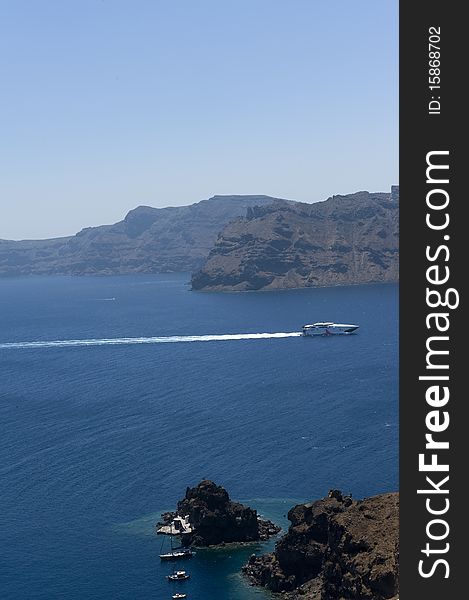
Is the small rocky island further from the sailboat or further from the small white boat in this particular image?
the small white boat

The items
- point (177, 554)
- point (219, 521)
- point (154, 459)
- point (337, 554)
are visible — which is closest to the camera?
point (337, 554)

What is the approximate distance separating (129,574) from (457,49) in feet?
256

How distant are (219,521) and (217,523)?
13.2 inches

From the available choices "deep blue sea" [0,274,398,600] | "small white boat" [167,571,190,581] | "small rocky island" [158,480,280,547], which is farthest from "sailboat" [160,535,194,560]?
"small white boat" [167,571,190,581]

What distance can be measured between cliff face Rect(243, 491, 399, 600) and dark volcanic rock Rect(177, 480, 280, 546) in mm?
6033

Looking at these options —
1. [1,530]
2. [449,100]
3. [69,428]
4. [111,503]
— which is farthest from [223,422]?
[449,100]

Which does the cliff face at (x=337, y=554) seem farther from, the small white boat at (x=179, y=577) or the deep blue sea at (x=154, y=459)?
the small white boat at (x=179, y=577)

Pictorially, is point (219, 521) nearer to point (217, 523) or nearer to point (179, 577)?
point (217, 523)

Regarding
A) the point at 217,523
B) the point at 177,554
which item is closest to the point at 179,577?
the point at 177,554

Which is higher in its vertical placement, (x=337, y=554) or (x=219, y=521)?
(x=337, y=554)

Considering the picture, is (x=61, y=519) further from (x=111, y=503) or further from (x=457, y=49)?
(x=457, y=49)

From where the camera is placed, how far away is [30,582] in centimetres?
8531

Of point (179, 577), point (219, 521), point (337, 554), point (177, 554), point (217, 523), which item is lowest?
point (179, 577)

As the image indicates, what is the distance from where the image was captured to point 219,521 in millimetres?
94250
